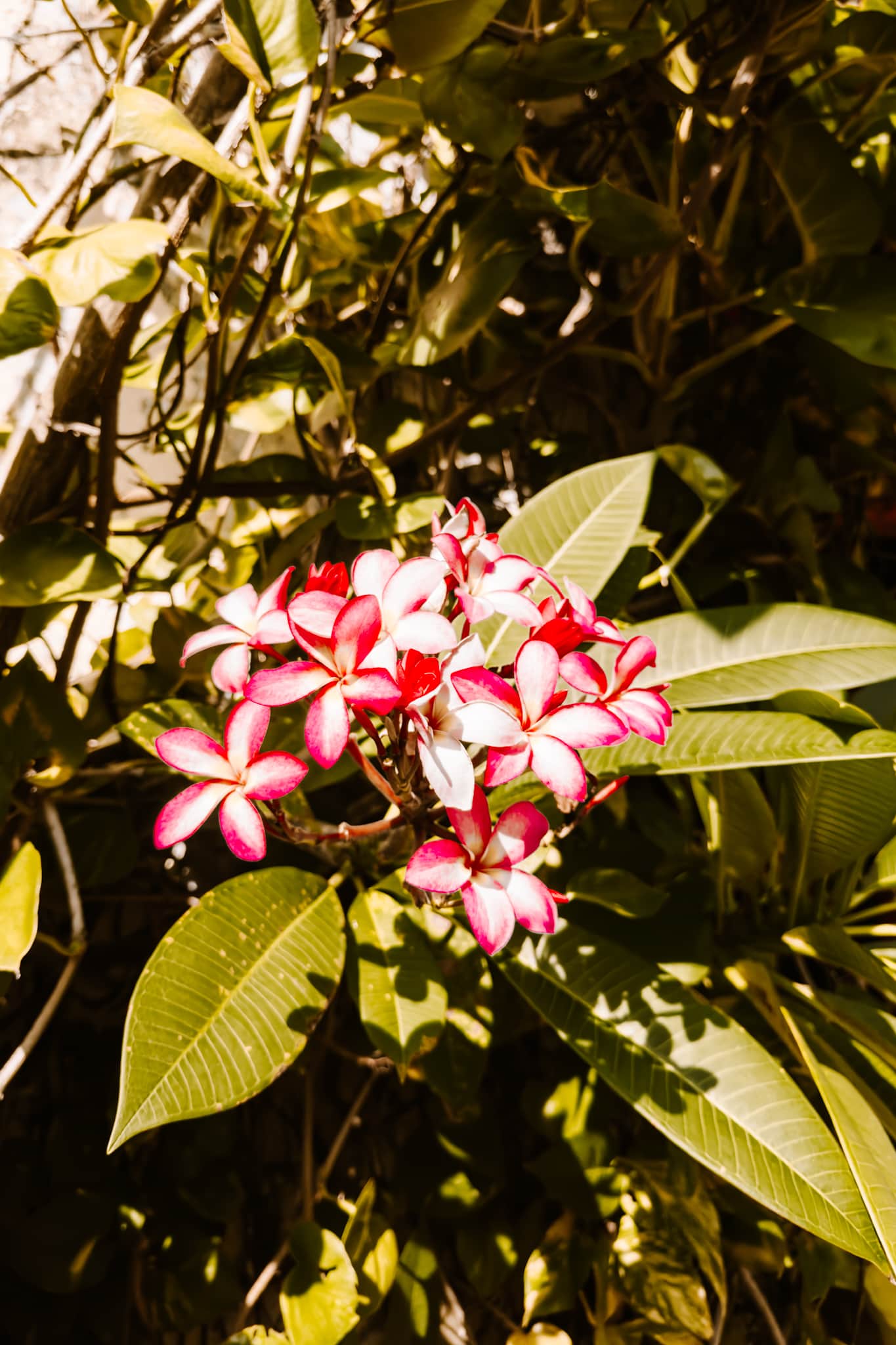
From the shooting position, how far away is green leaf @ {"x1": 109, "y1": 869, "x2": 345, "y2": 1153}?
0.46 metres

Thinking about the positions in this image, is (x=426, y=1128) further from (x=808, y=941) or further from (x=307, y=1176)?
(x=808, y=941)

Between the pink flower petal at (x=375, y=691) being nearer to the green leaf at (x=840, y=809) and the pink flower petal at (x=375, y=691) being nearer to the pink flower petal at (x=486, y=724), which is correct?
the pink flower petal at (x=486, y=724)

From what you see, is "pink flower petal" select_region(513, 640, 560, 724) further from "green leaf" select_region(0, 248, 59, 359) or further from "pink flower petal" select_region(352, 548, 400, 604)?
"green leaf" select_region(0, 248, 59, 359)

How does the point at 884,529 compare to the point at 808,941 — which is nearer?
the point at 808,941

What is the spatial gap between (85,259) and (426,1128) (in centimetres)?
90

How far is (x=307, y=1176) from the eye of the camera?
81 cm

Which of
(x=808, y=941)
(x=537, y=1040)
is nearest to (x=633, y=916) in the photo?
(x=808, y=941)

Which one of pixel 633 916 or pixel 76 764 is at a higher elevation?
pixel 76 764

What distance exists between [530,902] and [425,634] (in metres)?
0.14

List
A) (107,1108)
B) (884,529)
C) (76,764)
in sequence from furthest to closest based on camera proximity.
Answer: (884,529), (107,1108), (76,764)

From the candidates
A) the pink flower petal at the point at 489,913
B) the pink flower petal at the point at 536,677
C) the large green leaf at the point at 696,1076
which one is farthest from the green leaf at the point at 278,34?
the large green leaf at the point at 696,1076

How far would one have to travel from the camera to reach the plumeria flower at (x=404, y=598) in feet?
1.32

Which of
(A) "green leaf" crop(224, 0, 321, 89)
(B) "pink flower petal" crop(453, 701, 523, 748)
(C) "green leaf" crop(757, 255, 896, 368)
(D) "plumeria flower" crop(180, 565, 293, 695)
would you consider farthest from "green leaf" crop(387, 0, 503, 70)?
(B) "pink flower petal" crop(453, 701, 523, 748)

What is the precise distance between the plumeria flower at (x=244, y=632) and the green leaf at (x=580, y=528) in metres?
0.28
